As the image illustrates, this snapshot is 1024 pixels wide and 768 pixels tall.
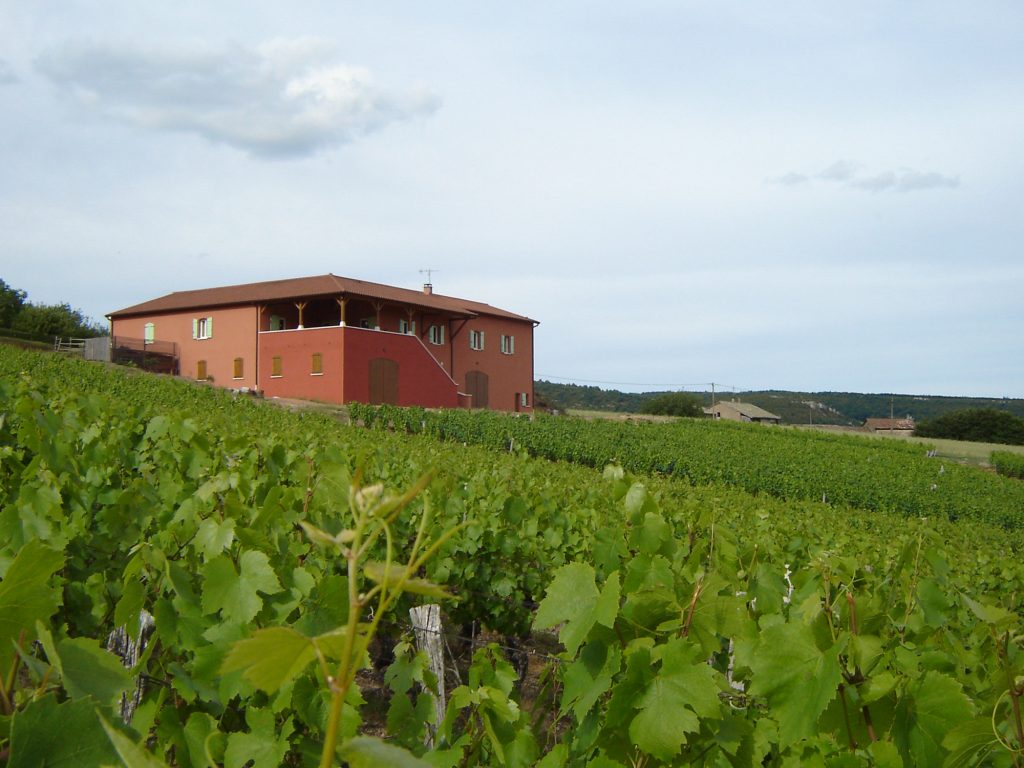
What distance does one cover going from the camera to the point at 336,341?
31.6 meters

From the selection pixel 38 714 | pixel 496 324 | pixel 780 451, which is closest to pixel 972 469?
pixel 780 451

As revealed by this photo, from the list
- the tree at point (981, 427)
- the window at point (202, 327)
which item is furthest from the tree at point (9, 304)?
the tree at point (981, 427)

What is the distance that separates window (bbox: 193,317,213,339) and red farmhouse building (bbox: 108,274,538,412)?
0.14ft

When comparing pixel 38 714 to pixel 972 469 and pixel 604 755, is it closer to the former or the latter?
pixel 604 755

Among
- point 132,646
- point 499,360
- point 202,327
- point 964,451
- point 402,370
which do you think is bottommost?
point 964,451

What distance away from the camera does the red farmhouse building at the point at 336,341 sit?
32250 mm

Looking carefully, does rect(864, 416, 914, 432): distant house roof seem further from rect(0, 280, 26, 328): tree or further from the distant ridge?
rect(0, 280, 26, 328): tree

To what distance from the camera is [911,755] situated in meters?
1.50

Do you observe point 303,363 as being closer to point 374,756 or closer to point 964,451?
point 374,756

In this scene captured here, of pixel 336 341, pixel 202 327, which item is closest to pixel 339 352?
pixel 336 341

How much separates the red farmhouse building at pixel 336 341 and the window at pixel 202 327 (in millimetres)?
43

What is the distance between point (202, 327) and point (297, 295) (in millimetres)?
6418

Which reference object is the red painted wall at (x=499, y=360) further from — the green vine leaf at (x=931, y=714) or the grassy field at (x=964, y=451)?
the green vine leaf at (x=931, y=714)

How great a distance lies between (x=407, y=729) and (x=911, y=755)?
1.26 metres
